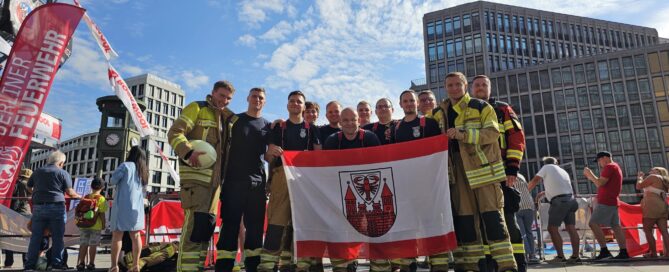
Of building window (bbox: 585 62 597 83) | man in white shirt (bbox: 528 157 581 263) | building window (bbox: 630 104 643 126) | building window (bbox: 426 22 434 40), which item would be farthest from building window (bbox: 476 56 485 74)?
man in white shirt (bbox: 528 157 581 263)

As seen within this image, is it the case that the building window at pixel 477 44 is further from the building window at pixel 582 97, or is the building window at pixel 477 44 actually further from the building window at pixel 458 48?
the building window at pixel 582 97

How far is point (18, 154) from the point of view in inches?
427

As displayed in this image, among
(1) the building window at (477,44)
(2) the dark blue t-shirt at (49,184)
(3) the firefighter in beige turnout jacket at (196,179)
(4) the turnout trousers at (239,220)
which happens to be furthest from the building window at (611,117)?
(3) the firefighter in beige turnout jacket at (196,179)

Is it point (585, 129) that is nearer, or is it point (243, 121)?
point (243, 121)

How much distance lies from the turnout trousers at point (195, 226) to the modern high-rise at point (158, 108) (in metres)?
91.8

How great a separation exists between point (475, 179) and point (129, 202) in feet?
17.1

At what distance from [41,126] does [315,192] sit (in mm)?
24432

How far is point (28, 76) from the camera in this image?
11.3 m

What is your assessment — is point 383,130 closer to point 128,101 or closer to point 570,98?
point 128,101

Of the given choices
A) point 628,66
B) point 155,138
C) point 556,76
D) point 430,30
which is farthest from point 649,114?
point 155,138

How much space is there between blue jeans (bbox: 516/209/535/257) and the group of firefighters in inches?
139

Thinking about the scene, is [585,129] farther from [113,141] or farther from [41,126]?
[41,126]

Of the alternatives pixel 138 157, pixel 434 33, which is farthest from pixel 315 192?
pixel 434 33

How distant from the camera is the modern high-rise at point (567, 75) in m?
61.4
